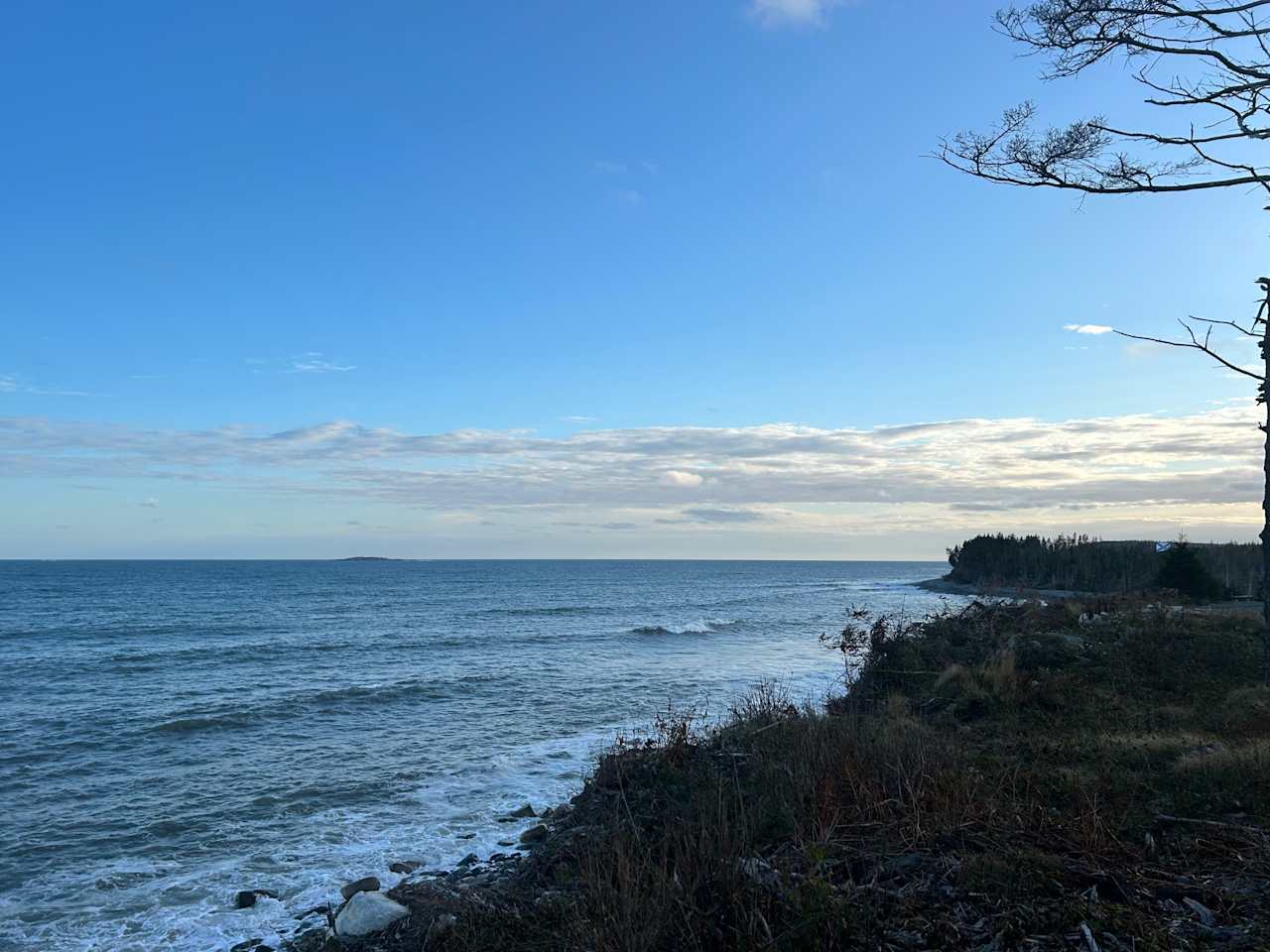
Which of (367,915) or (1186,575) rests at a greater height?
(1186,575)

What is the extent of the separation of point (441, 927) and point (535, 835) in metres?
4.74

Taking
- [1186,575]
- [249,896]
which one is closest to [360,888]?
[249,896]

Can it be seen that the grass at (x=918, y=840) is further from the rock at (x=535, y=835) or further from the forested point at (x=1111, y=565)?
the forested point at (x=1111, y=565)

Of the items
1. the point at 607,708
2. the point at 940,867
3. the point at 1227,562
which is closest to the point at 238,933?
the point at 940,867

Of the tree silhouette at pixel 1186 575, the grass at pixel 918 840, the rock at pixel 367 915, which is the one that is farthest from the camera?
the tree silhouette at pixel 1186 575

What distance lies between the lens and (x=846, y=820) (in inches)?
243

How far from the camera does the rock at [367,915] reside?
7816mm

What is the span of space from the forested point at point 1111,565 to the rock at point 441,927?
22306mm

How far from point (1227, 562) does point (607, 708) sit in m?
43.8

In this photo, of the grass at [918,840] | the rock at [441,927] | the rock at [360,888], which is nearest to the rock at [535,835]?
the grass at [918,840]

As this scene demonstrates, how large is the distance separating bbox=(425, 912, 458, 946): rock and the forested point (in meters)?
22.3

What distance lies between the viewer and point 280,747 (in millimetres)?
17391

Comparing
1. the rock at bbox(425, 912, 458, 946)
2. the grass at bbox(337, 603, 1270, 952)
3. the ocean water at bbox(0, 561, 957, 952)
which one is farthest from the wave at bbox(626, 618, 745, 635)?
the rock at bbox(425, 912, 458, 946)

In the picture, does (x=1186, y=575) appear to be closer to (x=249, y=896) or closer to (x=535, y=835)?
(x=535, y=835)
